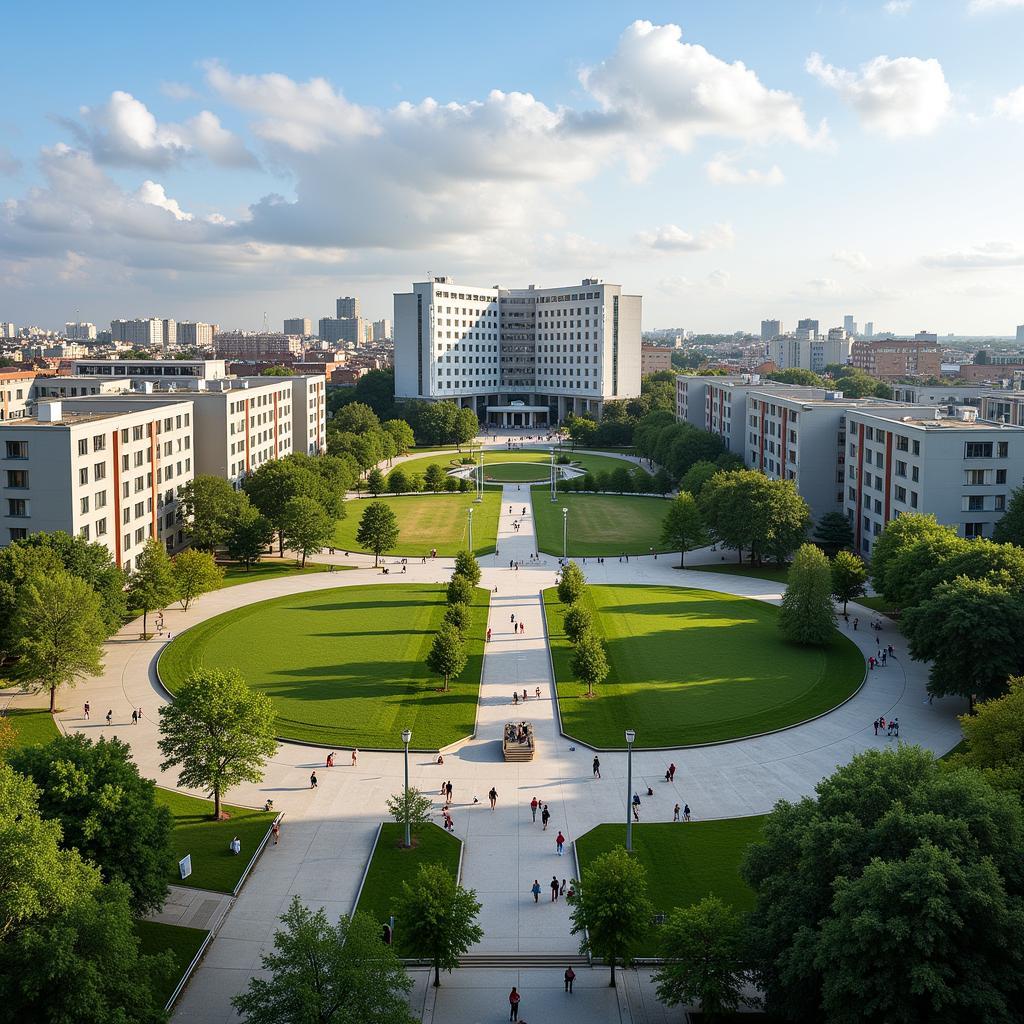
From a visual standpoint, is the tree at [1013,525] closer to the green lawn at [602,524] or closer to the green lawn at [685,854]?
the green lawn at [602,524]

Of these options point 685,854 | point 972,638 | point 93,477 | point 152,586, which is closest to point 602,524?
point 152,586

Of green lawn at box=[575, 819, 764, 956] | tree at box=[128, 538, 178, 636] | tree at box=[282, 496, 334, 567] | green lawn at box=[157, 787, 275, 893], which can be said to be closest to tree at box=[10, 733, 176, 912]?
green lawn at box=[157, 787, 275, 893]

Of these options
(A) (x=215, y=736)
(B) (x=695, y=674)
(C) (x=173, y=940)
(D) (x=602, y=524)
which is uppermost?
(D) (x=602, y=524)

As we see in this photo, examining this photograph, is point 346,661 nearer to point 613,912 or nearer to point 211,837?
point 211,837

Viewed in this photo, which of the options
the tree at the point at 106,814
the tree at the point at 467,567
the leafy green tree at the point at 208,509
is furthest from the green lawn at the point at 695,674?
the leafy green tree at the point at 208,509

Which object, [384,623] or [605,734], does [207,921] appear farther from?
[384,623]

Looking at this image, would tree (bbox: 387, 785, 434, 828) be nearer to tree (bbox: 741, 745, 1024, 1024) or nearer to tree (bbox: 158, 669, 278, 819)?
tree (bbox: 158, 669, 278, 819)

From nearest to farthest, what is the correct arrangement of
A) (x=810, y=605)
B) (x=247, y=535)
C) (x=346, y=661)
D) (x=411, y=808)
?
(x=411, y=808), (x=346, y=661), (x=810, y=605), (x=247, y=535)
